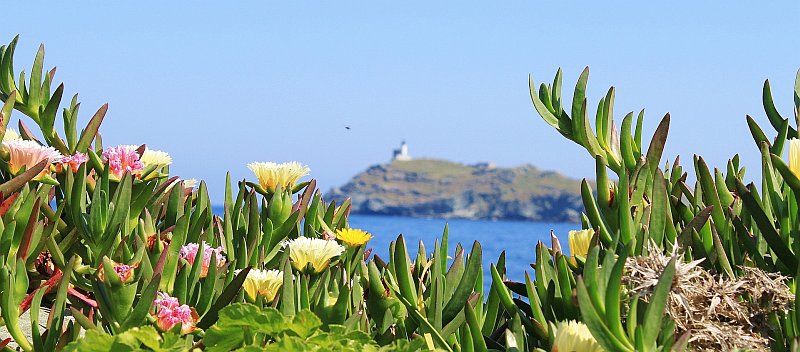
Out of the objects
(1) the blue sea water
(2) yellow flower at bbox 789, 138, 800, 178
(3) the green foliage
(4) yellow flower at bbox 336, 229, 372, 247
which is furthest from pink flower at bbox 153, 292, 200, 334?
(2) yellow flower at bbox 789, 138, 800, 178

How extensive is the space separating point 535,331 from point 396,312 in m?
0.31

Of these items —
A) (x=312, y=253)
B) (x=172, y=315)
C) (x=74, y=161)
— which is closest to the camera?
(x=172, y=315)

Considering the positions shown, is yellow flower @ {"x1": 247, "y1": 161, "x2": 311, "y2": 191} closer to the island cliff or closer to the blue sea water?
the blue sea water

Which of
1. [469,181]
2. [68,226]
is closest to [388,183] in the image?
[469,181]

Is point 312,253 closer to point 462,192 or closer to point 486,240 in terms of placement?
point 486,240

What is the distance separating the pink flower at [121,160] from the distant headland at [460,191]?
97449 mm

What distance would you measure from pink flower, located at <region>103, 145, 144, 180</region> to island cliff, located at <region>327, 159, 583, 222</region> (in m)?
95.6

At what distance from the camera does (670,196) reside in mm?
2045

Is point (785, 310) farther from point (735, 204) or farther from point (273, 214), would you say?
point (273, 214)

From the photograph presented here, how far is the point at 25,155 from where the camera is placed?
2.09m

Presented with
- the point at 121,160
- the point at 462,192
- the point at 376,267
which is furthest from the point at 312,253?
the point at 462,192

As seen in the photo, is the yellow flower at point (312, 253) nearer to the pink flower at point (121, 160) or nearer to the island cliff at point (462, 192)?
the pink flower at point (121, 160)

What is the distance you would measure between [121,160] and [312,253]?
23.4 inches

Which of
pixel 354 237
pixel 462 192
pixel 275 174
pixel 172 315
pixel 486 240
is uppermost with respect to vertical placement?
pixel 462 192
